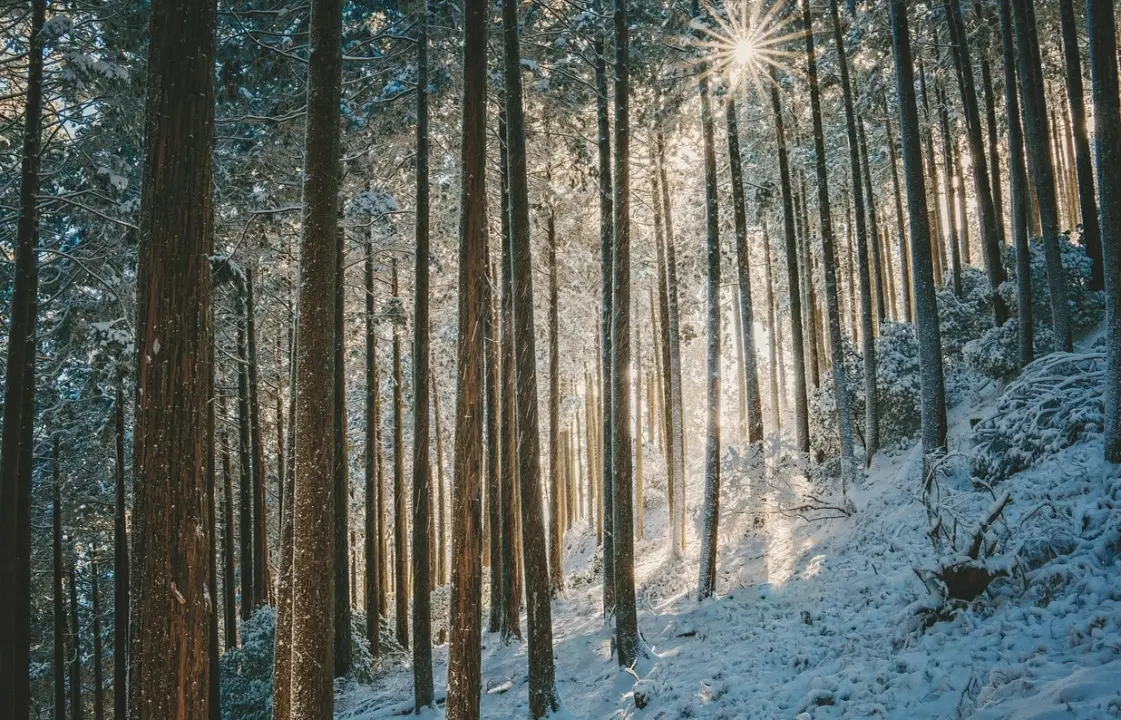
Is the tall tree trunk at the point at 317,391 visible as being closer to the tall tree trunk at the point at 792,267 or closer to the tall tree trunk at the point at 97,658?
the tall tree trunk at the point at 792,267

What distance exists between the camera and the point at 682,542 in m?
16.7

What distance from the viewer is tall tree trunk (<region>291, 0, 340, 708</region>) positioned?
487cm

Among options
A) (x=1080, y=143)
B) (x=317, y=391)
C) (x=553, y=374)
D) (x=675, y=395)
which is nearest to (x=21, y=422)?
(x=317, y=391)

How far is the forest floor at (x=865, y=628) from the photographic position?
15.7 ft

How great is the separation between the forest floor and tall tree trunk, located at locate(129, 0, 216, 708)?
227 inches

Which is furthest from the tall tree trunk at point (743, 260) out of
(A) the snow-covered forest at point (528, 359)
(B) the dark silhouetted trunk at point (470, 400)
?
(B) the dark silhouetted trunk at point (470, 400)

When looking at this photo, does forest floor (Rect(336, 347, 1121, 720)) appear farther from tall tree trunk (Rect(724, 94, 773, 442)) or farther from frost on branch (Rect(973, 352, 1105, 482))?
tall tree trunk (Rect(724, 94, 773, 442))

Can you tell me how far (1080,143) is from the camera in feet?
39.3

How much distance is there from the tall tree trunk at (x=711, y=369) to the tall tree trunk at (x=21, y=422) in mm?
10933

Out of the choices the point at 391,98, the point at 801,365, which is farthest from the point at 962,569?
the point at 391,98

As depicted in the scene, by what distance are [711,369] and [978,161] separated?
27.8 ft

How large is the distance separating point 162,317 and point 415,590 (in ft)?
23.1

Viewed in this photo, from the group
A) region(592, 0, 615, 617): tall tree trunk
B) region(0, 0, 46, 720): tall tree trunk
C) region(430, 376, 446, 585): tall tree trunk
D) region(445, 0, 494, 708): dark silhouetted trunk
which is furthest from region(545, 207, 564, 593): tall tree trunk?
region(0, 0, 46, 720): tall tree trunk

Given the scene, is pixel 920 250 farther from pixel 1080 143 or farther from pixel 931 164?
pixel 931 164
